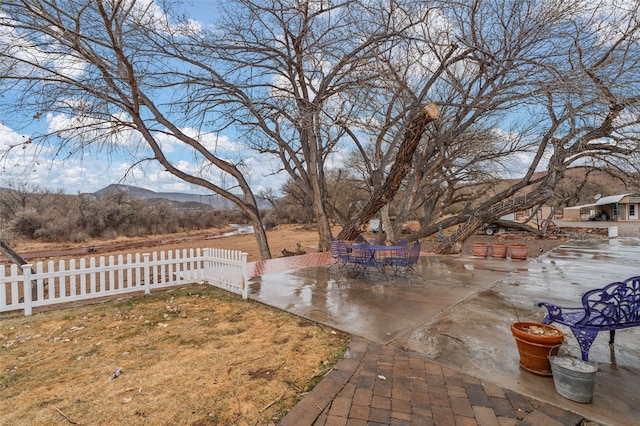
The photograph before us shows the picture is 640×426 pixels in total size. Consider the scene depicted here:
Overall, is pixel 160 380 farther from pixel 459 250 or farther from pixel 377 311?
pixel 459 250

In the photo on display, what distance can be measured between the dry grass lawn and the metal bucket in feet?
6.10

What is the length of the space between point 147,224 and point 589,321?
3496 centimetres

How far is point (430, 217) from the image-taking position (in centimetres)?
1994

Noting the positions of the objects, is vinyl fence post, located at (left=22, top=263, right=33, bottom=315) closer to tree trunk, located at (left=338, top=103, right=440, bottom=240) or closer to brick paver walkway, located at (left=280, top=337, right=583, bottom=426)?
brick paver walkway, located at (left=280, top=337, right=583, bottom=426)

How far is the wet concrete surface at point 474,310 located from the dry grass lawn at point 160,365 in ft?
2.51

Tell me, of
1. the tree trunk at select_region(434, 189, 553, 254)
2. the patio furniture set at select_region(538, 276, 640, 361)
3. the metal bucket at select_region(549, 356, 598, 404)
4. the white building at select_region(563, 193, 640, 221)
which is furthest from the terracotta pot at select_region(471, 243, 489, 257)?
the white building at select_region(563, 193, 640, 221)

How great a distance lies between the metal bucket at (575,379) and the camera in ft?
7.64

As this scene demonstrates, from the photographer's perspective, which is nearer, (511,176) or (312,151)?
(312,151)

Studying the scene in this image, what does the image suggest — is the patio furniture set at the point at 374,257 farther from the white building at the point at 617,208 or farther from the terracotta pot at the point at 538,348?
the white building at the point at 617,208

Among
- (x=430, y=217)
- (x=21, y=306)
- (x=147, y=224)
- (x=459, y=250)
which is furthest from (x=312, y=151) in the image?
(x=147, y=224)

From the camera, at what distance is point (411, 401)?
237 centimetres

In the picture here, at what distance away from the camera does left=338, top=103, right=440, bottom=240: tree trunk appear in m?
6.96

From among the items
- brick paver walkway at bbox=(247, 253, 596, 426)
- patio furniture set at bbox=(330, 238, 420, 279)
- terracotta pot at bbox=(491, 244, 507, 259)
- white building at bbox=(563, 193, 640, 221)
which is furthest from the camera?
white building at bbox=(563, 193, 640, 221)

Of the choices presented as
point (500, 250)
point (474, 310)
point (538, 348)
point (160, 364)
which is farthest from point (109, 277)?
point (500, 250)
